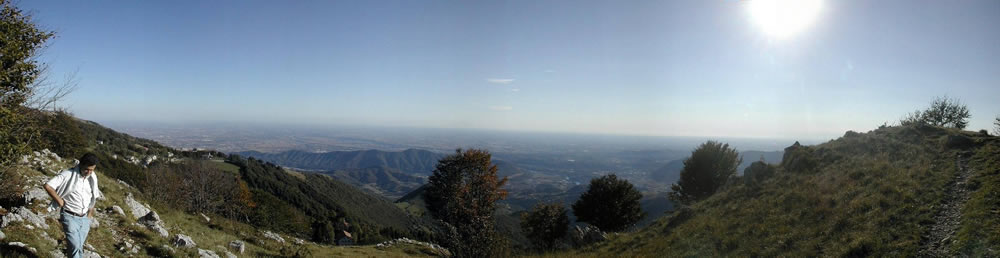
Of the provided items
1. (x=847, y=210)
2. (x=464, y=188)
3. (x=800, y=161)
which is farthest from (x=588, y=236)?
(x=464, y=188)

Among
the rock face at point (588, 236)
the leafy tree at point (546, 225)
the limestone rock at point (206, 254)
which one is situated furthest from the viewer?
the leafy tree at point (546, 225)

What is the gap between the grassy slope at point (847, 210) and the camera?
9797mm

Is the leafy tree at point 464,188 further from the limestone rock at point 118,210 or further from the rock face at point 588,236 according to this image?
the limestone rock at point 118,210

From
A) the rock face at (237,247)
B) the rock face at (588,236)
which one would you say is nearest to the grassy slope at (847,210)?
the rock face at (588,236)

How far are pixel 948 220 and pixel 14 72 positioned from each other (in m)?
26.7

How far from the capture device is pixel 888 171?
15578 mm

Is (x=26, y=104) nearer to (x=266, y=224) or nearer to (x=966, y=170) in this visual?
(x=966, y=170)

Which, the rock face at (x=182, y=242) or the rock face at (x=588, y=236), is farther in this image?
the rock face at (x=588, y=236)

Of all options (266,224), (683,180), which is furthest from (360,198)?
(683,180)

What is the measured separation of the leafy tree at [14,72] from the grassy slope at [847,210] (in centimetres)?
2082

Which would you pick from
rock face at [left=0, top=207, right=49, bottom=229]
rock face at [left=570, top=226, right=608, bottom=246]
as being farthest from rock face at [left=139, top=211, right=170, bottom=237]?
rock face at [left=570, top=226, right=608, bottom=246]

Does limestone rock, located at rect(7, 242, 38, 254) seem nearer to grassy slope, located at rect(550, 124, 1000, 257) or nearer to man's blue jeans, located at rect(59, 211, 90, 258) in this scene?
man's blue jeans, located at rect(59, 211, 90, 258)

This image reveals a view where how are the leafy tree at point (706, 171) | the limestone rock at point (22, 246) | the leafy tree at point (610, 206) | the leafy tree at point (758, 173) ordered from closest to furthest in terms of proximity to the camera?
the limestone rock at point (22, 246), the leafy tree at point (758, 173), the leafy tree at point (610, 206), the leafy tree at point (706, 171)

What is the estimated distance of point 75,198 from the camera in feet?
22.5
